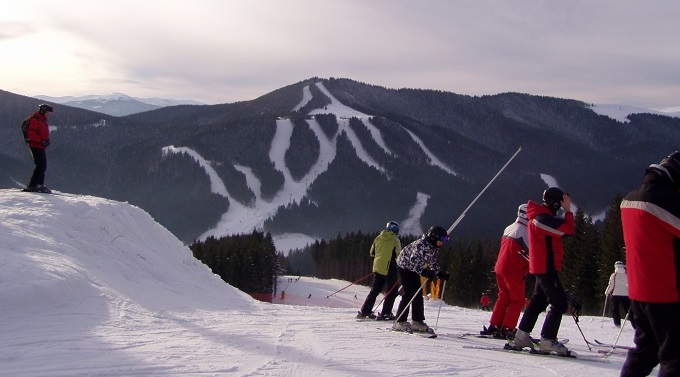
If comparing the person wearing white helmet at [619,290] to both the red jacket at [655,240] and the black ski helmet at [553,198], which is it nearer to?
the black ski helmet at [553,198]

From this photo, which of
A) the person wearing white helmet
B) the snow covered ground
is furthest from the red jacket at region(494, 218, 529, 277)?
the person wearing white helmet

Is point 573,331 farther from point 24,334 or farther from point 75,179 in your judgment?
point 75,179

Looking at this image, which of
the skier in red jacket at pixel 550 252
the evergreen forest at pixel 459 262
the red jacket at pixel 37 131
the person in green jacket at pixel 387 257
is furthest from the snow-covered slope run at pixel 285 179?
the skier in red jacket at pixel 550 252

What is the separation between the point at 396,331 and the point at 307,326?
1427 millimetres

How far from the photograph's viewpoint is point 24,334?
286 inches

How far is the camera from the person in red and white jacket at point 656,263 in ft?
13.8

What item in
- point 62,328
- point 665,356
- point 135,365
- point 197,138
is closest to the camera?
point 665,356

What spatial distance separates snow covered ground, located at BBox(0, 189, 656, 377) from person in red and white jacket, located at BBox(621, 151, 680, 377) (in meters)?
2.21

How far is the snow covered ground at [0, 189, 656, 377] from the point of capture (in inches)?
254

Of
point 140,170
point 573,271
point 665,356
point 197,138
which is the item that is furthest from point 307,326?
point 197,138

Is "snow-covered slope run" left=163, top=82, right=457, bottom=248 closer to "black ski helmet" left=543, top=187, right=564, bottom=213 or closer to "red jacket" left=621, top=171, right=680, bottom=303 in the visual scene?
"black ski helmet" left=543, top=187, right=564, bottom=213

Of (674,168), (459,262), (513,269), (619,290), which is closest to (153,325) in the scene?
(513,269)

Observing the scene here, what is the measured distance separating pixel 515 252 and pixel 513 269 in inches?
9.7

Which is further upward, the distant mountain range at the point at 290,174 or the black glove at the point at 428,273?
the distant mountain range at the point at 290,174
